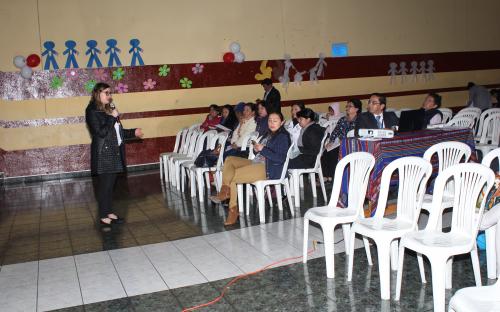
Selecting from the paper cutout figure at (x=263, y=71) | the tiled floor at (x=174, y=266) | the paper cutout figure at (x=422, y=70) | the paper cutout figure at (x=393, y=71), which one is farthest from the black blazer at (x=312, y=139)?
the paper cutout figure at (x=422, y=70)

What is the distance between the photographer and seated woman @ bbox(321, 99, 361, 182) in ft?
19.8

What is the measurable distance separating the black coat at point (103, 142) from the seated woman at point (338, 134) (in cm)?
258

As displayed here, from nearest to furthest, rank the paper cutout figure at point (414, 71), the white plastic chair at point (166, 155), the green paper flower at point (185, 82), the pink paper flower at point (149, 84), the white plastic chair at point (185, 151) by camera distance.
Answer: the white plastic chair at point (185, 151) → the white plastic chair at point (166, 155) → the pink paper flower at point (149, 84) → the green paper flower at point (185, 82) → the paper cutout figure at point (414, 71)

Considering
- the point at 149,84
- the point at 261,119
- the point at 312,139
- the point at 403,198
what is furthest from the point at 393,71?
the point at 403,198

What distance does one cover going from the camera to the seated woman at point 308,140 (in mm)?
5625

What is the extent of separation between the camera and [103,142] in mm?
5293

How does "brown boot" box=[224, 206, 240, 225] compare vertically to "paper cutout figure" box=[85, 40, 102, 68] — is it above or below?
below

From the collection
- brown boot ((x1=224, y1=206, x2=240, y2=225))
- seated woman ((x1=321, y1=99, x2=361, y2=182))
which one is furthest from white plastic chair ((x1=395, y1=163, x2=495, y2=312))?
seated woman ((x1=321, y1=99, x2=361, y2=182))

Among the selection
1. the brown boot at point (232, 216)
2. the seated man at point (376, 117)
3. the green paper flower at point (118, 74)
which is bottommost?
the brown boot at point (232, 216)

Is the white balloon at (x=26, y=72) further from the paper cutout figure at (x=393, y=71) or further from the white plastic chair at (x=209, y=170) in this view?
the paper cutout figure at (x=393, y=71)

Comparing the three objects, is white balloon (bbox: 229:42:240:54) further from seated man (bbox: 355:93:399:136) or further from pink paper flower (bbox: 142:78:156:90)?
seated man (bbox: 355:93:399:136)

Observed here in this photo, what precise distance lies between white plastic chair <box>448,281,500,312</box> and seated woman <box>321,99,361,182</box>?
3.74 metres

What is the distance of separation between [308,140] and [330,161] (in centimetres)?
108

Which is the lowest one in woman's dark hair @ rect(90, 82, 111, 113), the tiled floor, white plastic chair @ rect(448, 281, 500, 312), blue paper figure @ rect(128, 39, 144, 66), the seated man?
the tiled floor
